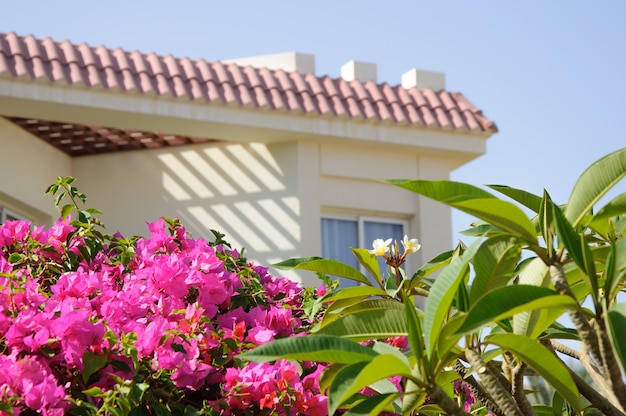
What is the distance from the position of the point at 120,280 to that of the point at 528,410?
4.10 feet

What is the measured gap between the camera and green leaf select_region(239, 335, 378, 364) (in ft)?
6.15

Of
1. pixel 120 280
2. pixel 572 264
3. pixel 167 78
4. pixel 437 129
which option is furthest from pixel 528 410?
pixel 437 129

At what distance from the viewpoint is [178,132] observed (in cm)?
1115

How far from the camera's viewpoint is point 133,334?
2379 mm

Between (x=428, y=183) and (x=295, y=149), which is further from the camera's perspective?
(x=295, y=149)

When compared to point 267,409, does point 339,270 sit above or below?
above

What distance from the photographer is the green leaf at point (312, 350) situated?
187 cm

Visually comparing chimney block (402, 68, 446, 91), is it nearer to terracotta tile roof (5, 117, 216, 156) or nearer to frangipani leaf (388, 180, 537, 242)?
terracotta tile roof (5, 117, 216, 156)

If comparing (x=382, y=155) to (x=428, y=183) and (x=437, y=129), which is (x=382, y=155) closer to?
(x=437, y=129)

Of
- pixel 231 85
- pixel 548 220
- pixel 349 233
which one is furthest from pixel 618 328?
pixel 349 233

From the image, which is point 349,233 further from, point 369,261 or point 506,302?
point 506,302

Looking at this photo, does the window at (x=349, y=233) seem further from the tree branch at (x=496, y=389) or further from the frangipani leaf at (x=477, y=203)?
the frangipani leaf at (x=477, y=203)

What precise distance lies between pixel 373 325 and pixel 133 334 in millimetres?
574

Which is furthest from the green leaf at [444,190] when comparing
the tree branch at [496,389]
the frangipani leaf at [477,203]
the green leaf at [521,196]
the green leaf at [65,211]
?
the green leaf at [65,211]
